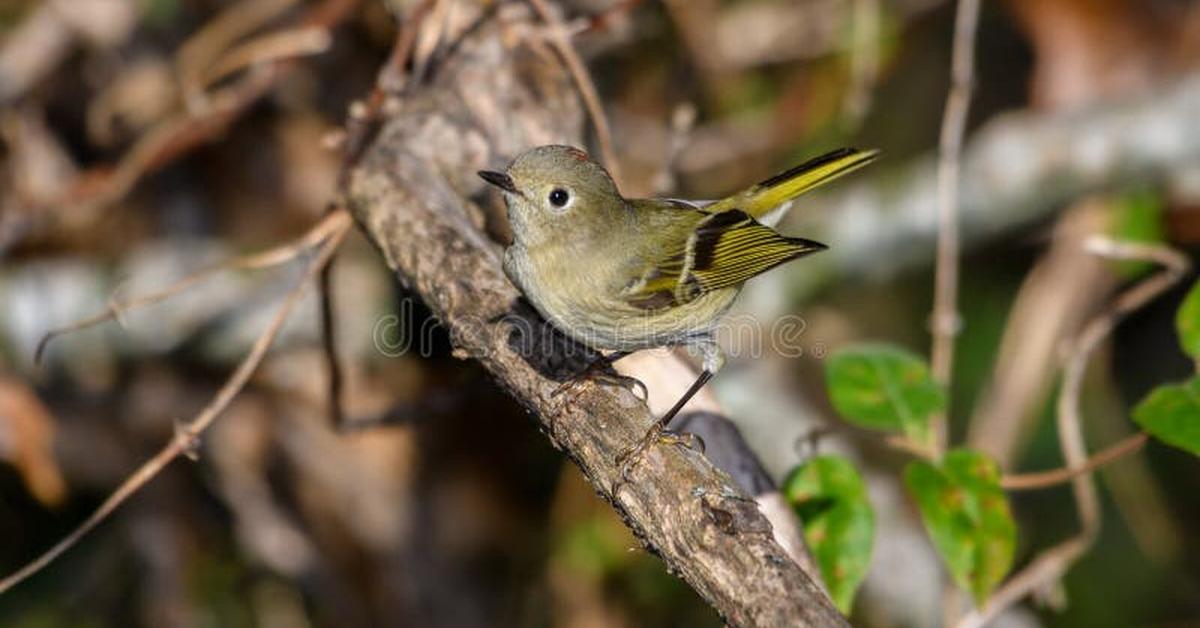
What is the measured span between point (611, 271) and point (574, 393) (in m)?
0.78

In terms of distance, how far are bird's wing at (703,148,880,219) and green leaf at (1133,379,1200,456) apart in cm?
109

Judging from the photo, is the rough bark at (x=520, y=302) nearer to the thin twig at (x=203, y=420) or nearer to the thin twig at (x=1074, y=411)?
the thin twig at (x=203, y=420)

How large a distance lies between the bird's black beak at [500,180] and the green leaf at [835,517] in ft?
3.09

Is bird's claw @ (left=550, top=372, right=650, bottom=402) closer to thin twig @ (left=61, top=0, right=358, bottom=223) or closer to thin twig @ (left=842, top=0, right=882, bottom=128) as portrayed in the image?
thin twig @ (left=61, top=0, right=358, bottom=223)

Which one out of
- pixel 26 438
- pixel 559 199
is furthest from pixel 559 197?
pixel 26 438

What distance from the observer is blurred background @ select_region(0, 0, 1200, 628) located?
4.18 m

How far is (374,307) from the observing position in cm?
430

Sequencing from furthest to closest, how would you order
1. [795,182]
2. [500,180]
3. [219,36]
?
[219,36]
[795,182]
[500,180]

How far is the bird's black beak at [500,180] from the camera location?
114 inches

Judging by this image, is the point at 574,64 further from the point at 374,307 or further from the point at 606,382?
the point at 374,307

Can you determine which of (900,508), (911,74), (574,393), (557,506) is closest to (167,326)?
(557,506)

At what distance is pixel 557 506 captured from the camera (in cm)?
482

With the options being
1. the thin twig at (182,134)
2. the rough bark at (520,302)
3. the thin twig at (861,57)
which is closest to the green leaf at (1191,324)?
the rough bark at (520,302)

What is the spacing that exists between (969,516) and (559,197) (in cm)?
123
